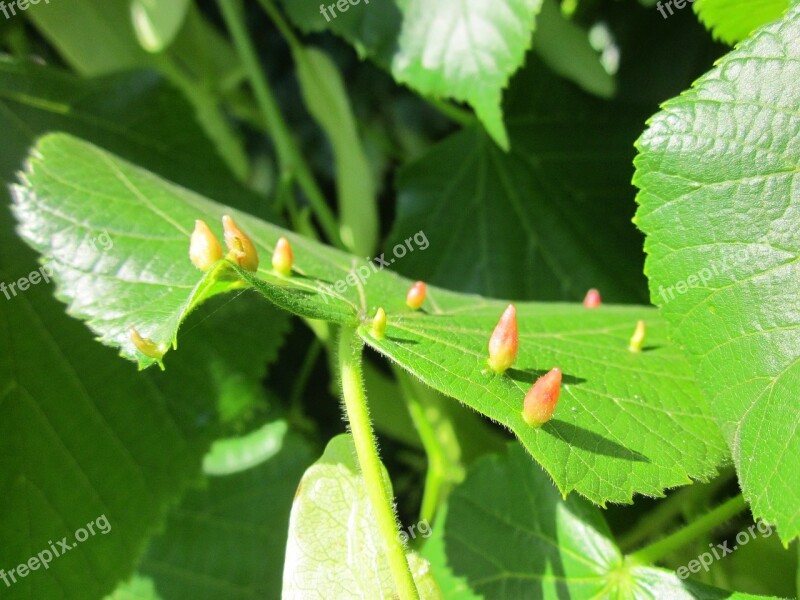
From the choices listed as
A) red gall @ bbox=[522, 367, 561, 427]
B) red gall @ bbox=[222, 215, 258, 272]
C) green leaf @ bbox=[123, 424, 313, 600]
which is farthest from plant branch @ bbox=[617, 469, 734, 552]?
red gall @ bbox=[222, 215, 258, 272]

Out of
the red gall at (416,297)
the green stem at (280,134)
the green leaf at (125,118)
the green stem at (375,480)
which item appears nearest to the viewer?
the green stem at (375,480)

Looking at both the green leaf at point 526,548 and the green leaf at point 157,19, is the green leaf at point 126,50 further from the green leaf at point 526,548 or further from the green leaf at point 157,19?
the green leaf at point 526,548

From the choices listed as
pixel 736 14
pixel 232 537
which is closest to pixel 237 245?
pixel 736 14

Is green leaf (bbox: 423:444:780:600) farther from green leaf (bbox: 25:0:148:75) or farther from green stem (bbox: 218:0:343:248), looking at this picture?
green leaf (bbox: 25:0:148:75)

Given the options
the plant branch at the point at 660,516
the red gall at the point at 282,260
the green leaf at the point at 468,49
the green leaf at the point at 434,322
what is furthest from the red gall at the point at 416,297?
the plant branch at the point at 660,516

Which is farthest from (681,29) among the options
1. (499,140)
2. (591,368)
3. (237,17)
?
(591,368)
